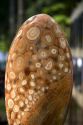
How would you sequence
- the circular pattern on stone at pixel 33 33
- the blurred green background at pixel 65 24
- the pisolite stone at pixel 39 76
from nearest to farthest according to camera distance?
the pisolite stone at pixel 39 76, the circular pattern on stone at pixel 33 33, the blurred green background at pixel 65 24

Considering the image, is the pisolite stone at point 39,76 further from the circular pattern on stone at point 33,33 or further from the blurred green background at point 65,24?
the blurred green background at point 65,24

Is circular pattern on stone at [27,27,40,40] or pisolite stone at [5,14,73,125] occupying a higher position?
circular pattern on stone at [27,27,40,40]

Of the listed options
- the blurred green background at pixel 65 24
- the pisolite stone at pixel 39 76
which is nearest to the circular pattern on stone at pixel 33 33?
the pisolite stone at pixel 39 76

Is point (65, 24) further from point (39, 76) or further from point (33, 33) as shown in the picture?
point (39, 76)

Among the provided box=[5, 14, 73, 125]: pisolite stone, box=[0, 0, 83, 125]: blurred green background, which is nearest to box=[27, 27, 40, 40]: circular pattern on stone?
box=[5, 14, 73, 125]: pisolite stone

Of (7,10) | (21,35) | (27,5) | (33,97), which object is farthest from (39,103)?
(7,10)

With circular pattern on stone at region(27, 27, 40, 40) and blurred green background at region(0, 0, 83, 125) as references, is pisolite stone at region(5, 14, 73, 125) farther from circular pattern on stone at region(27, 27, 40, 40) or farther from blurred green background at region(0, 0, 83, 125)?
blurred green background at region(0, 0, 83, 125)

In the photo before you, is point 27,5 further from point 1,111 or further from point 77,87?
point 1,111

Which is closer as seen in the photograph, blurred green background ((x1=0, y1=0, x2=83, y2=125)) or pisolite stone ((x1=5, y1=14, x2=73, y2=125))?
pisolite stone ((x1=5, y1=14, x2=73, y2=125))

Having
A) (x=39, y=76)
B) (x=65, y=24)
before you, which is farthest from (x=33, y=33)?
(x=65, y=24)
